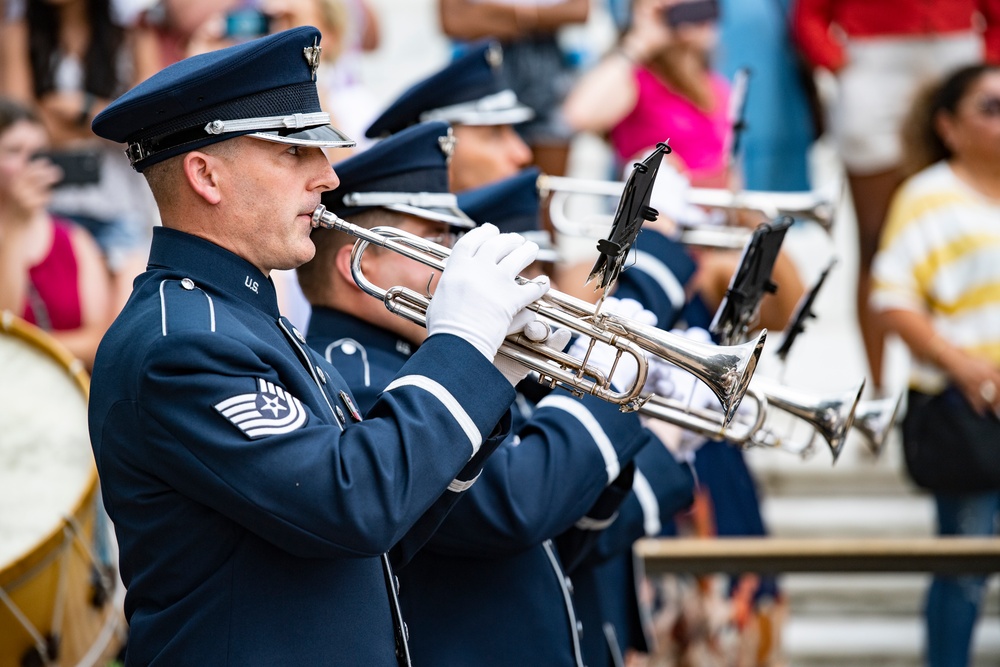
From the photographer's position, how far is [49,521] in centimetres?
369

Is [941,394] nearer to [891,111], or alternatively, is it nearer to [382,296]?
[891,111]

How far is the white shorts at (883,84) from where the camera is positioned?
648cm

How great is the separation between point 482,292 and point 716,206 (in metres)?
2.66

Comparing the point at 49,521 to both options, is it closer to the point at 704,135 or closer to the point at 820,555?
the point at 820,555

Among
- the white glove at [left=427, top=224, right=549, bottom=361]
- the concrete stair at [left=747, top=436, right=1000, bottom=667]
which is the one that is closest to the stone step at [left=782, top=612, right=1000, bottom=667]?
the concrete stair at [left=747, top=436, right=1000, bottom=667]

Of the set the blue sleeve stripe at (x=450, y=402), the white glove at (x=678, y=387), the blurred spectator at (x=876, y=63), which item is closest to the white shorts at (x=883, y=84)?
the blurred spectator at (x=876, y=63)

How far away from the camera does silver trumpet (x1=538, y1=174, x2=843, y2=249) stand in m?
4.86

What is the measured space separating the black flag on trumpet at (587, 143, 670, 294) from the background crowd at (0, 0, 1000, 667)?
1.81 metres

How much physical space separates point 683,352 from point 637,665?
9.04 feet

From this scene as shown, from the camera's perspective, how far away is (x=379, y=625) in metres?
2.53

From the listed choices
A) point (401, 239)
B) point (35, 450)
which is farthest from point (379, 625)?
point (35, 450)

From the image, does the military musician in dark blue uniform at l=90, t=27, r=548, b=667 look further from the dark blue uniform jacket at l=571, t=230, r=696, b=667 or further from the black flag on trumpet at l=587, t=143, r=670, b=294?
the dark blue uniform jacket at l=571, t=230, r=696, b=667

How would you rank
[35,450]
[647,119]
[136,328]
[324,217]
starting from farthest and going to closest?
[647,119], [35,450], [324,217], [136,328]

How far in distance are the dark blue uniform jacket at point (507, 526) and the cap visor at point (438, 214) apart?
0.27 meters
